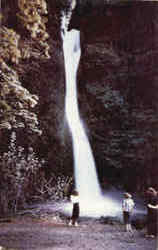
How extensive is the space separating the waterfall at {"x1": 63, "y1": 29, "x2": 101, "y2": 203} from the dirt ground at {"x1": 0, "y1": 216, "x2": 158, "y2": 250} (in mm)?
4003

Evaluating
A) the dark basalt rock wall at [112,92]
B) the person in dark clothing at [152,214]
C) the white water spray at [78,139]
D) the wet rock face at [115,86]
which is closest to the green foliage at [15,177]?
the dark basalt rock wall at [112,92]

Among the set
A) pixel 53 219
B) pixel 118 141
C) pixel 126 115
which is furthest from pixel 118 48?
pixel 53 219

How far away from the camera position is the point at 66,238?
12.4 feet

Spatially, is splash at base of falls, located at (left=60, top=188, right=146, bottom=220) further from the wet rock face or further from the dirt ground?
the dirt ground

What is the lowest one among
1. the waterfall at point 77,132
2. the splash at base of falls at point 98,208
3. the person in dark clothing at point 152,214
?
the splash at base of falls at point 98,208

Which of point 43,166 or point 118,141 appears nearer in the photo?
point 43,166

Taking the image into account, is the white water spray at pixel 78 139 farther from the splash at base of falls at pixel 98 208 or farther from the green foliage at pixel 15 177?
the green foliage at pixel 15 177

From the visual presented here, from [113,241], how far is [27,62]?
5338 millimetres

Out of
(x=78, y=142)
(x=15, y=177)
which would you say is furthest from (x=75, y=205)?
(x=78, y=142)

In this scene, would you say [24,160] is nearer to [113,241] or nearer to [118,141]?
[113,241]

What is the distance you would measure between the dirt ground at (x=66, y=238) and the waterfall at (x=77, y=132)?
13.1ft

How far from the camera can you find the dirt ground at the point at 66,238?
3443mm

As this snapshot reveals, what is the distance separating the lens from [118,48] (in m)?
10.8

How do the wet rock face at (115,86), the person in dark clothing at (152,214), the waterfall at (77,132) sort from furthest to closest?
the wet rock face at (115,86), the waterfall at (77,132), the person in dark clothing at (152,214)
